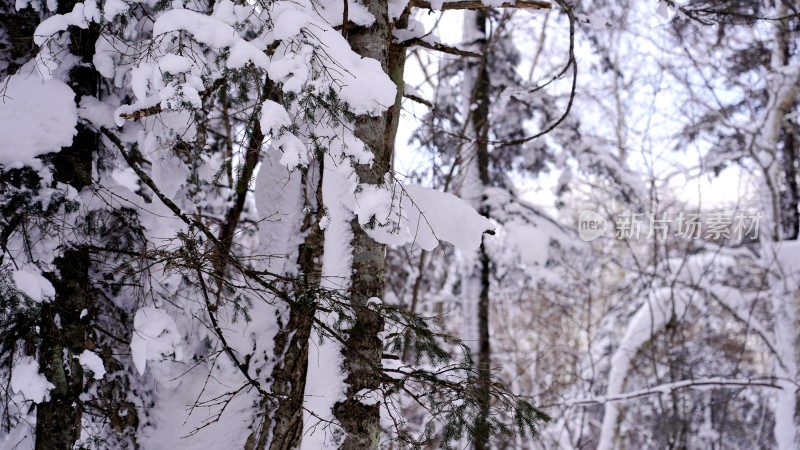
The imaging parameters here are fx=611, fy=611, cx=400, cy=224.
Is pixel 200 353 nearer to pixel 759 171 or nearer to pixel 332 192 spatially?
pixel 332 192

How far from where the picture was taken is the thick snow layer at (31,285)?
2.60m

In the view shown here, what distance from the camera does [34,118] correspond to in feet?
9.41

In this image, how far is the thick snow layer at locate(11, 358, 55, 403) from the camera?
276cm

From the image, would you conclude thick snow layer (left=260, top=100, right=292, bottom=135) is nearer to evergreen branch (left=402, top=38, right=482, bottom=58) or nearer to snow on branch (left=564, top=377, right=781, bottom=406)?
evergreen branch (left=402, top=38, right=482, bottom=58)

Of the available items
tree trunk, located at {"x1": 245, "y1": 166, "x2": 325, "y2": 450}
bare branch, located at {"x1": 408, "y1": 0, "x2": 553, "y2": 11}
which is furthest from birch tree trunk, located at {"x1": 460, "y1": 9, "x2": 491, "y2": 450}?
tree trunk, located at {"x1": 245, "y1": 166, "x2": 325, "y2": 450}

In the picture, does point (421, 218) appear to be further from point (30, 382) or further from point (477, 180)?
point (477, 180)

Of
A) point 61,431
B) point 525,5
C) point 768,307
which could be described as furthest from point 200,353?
point 768,307

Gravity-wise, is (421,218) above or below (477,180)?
below

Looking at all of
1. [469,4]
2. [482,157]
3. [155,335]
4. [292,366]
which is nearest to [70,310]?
[155,335]

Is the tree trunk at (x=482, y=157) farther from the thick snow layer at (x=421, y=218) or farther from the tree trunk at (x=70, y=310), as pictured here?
the tree trunk at (x=70, y=310)

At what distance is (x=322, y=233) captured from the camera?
3.24 meters

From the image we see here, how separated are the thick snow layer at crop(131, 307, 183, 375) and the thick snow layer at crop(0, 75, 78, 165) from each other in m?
0.90

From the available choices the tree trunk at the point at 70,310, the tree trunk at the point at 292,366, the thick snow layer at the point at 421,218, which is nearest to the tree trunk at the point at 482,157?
the tree trunk at the point at 292,366

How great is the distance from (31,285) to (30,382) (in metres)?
0.49
